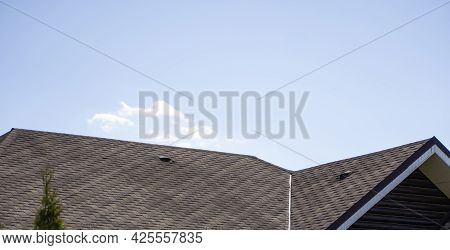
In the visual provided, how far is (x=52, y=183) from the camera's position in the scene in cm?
1861

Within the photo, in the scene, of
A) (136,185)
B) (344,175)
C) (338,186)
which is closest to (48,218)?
(136,185)

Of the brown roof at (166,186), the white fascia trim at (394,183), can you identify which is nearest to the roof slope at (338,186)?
the brown roof at (166,186)

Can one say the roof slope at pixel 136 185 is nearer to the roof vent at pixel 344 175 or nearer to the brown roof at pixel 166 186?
the brown roof at pixel 166 186

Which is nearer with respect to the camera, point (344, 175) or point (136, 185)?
point (136, 185)

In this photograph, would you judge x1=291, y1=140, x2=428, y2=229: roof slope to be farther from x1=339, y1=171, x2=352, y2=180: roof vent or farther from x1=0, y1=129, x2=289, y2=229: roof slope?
x1=0, y1=129, x2=289, y2=229: roof slope

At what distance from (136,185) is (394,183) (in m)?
7.01

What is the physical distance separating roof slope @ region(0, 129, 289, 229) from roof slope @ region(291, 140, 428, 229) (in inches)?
24.2

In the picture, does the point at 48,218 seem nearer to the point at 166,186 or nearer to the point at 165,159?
the point at 166,186

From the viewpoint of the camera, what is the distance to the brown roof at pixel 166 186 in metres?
17.5

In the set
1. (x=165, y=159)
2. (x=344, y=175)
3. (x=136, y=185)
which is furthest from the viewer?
(x=165, y=159)

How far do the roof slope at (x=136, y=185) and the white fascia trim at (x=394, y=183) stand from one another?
2.17 metres

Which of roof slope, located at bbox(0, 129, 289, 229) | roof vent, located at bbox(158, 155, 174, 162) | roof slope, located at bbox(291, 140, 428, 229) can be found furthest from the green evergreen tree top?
roof vent, located at bbox(158, 155, 174, 162)

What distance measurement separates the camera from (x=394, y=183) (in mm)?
18156
